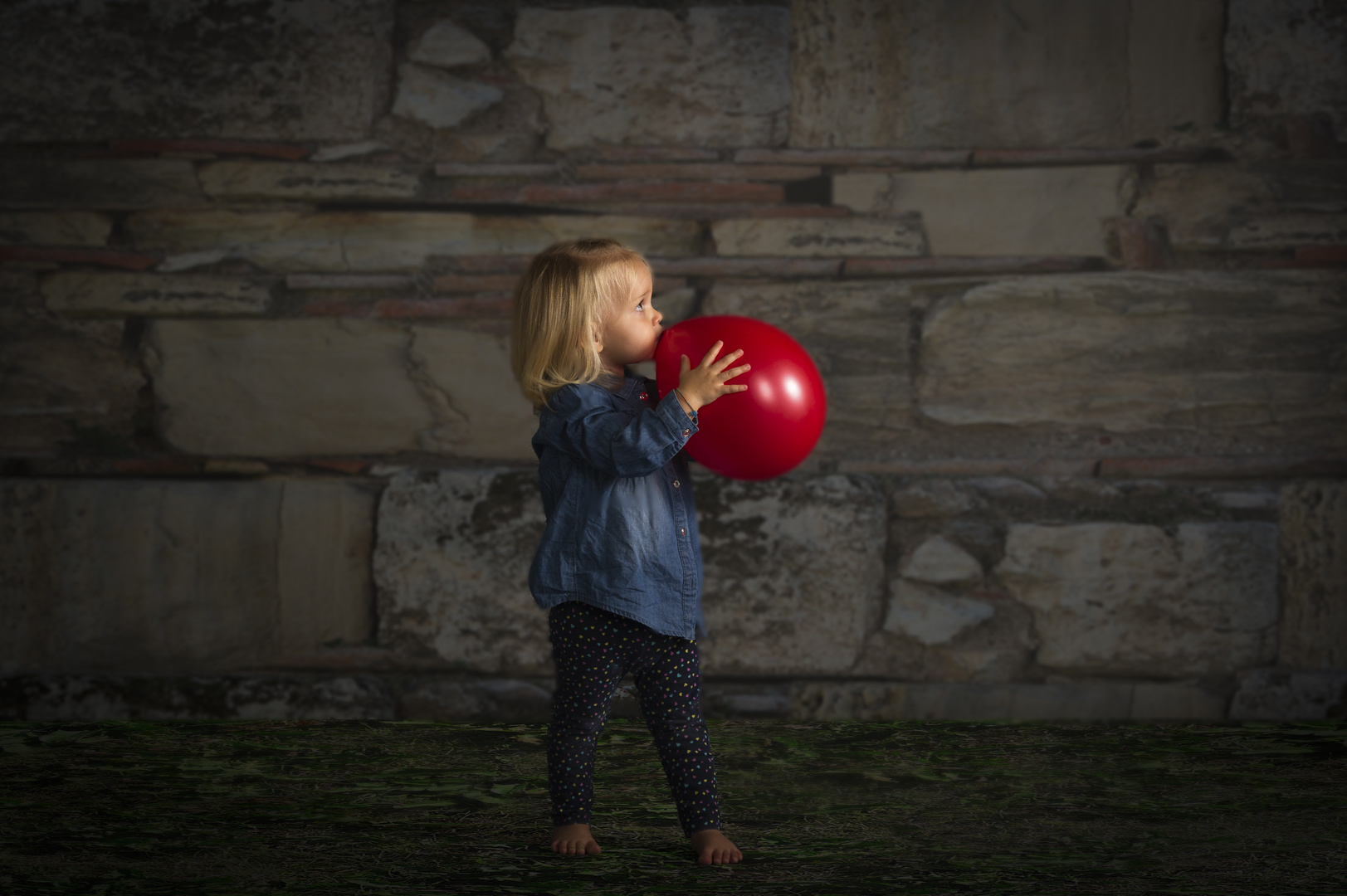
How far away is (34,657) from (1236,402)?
333 cm

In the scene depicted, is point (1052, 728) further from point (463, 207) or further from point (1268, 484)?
point (463, 207)

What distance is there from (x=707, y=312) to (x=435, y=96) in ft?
3.14

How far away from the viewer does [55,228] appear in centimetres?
312

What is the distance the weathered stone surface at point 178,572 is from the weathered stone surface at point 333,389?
0.48 ft

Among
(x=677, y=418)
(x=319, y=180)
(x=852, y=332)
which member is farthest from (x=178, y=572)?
(x=852, y=332)

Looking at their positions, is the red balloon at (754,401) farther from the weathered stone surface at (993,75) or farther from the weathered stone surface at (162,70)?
the weathered stone surface at (162,70)

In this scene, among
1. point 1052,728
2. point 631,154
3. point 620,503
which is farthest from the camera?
point 631,154

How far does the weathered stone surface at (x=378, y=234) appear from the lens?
3107 mm

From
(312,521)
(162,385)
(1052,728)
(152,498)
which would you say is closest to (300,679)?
(312,521)

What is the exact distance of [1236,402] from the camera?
119 inches

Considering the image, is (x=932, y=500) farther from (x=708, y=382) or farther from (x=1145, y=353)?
(x=708, y=382)

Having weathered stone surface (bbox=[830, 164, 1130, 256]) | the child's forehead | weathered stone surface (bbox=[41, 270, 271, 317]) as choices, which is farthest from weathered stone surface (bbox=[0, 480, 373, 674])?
weathered stone surface (bbox=[830, 164, 1130, 256])

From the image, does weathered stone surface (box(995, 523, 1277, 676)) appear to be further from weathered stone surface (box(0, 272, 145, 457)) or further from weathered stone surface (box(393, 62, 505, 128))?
weathered stone surface (box(0, 272, 145, 457))

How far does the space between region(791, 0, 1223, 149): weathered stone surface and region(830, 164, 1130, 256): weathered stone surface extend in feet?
0.30
